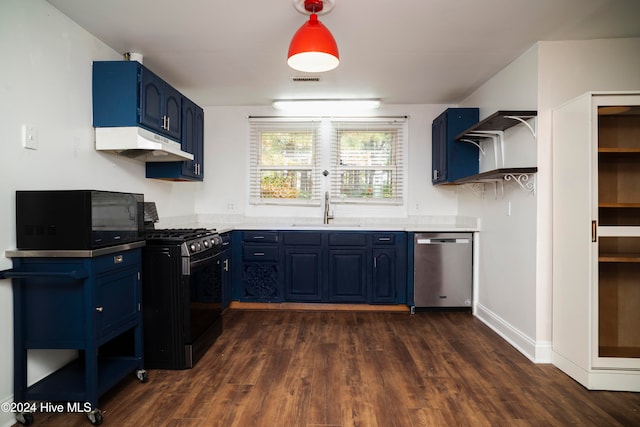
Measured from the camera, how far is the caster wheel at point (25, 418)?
182 centimetres

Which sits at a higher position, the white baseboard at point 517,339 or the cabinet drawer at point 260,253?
the cabinet drawer at point 260,253

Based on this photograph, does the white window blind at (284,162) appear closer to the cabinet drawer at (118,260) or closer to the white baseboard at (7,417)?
the cabinet drawer at (118,260)

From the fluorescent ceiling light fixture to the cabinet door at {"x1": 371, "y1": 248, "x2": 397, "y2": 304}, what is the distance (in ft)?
5.87

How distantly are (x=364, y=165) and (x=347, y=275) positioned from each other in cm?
152

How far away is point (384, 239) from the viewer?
3857 millimetres

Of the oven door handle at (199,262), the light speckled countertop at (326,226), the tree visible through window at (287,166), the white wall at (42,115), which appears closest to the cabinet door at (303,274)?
the light speckled countertop at (326,226)

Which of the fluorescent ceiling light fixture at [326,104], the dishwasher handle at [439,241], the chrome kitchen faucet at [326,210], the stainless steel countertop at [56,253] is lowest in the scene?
the dishwasher handle at [439,241]

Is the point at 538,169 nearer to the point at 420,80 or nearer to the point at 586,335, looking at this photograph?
the point at 586,335

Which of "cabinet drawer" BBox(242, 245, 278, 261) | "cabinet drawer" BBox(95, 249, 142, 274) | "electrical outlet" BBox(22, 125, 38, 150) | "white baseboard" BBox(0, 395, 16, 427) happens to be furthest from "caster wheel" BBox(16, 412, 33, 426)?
"cabinet drawer" BBox(242, 245, 278, 261)

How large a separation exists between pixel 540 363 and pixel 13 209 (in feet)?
12.1

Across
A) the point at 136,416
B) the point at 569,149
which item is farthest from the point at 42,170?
the point at 569,149

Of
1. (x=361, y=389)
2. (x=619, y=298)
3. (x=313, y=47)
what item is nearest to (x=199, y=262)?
(x=361, y=389)

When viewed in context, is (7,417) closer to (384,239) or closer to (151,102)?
(151,102)

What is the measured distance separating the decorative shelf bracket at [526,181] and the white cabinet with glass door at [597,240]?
14 cm
